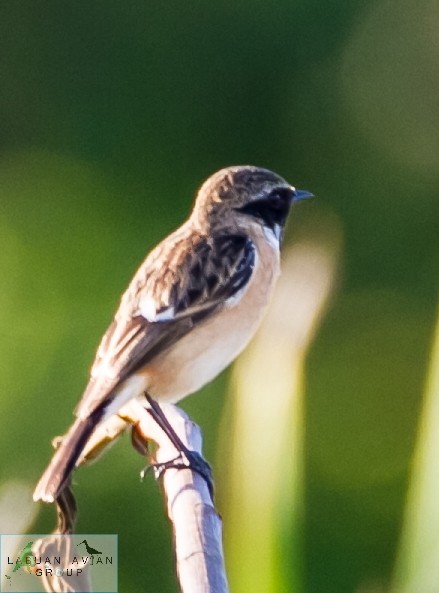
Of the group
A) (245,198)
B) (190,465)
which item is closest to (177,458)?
(190,465)

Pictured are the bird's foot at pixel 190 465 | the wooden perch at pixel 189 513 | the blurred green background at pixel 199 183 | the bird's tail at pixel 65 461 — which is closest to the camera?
the wooden perch at pixel 189 513

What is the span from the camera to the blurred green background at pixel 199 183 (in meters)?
1.49

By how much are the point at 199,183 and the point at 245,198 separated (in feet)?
0.29

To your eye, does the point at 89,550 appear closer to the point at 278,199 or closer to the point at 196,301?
the point at 196,301

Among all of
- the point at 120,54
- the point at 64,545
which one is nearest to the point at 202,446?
the point at 64,545

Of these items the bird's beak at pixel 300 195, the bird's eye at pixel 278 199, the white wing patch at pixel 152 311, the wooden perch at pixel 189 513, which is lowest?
the wooden perch at pixel 189 513

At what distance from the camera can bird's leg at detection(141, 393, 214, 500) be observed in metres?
1.34

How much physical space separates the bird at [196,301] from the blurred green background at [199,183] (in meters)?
0.05

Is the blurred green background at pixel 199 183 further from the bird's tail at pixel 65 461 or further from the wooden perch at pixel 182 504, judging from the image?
the bird's tail at pixel 65 461

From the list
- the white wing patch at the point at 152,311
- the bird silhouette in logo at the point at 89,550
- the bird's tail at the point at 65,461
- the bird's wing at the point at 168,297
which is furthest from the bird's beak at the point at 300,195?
the bird silhouette in logo at the point at 89,550

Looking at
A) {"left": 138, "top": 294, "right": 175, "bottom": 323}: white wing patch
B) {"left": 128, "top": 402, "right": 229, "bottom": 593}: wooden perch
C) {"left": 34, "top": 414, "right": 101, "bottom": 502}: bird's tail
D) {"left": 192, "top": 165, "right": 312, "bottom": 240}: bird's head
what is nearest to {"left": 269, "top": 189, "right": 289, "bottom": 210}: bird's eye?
{"left": 192, "top": 165, "right": 312, "bottom": 240}: bird's head

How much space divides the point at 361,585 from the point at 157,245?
61 centimetres

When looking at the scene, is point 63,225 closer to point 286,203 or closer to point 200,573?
point 286,203

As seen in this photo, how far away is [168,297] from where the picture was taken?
57.2 inches
